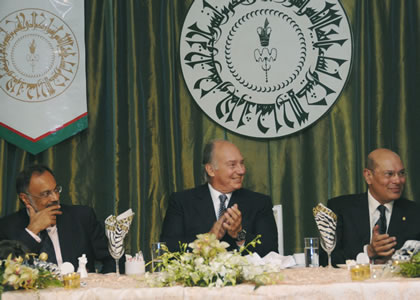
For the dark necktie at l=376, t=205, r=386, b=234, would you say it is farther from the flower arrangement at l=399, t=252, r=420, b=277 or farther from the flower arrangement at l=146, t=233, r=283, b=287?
the flower arrangement at l=146, t=233, r=283, b=287

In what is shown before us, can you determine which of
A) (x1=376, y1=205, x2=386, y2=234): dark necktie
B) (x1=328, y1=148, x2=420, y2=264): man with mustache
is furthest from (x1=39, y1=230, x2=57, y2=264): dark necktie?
(x1=376, y1=205, x2=386, y2=234): dark necktie

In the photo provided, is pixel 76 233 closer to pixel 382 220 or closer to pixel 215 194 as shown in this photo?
pixel 215 194

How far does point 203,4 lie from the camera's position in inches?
160

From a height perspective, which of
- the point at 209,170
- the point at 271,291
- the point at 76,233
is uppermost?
the point at 209,170

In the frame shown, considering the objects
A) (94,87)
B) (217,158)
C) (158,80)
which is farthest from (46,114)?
(217,158)

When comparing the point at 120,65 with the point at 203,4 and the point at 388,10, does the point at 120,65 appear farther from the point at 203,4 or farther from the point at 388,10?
the point at 388,10

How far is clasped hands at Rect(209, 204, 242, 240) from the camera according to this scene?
311cm

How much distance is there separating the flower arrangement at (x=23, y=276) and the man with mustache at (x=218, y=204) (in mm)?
1146

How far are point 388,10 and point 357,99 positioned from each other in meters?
0.61

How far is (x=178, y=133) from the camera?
407cm

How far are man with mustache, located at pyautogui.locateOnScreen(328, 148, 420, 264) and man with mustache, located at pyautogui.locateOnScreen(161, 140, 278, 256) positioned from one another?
0.41m

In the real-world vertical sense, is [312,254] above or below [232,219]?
below

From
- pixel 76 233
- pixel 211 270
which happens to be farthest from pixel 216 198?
pixel 211 270

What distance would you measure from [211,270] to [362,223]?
5.51 feet
